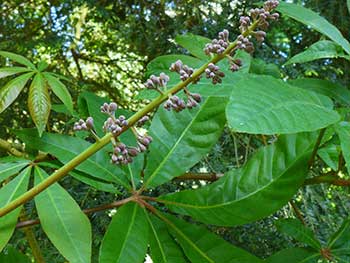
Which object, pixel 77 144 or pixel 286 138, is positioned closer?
pixel 286 138

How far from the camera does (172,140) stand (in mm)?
622

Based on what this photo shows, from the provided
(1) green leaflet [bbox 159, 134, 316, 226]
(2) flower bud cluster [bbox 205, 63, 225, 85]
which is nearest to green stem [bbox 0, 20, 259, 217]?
(2) flower bud cluster [bbox 205, 63, 225, 85]

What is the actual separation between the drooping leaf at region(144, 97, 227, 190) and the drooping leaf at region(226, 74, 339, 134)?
0.49 ft

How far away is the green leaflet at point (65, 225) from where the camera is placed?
1.84 feet

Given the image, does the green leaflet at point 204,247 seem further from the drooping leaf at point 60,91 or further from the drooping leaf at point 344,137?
the drooping leaf at point 60,91

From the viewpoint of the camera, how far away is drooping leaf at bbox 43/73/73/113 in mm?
800

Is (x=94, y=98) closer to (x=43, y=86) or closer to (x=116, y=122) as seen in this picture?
(x=43, y=86)

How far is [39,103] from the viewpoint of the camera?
0.75m

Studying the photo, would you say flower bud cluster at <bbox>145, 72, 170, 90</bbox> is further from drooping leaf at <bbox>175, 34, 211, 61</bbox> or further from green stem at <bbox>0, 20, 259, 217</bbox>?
drooping leaf at <bbox>175, 34, 211, 61</bbox>

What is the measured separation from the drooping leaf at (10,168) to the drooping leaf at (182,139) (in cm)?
16

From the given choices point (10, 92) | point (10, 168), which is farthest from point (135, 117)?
point (10, 92)

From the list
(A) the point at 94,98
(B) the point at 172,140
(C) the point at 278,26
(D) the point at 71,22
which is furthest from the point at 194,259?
(D) the point at 71,22

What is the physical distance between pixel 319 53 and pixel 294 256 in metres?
0.25

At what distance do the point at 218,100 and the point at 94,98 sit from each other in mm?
214
